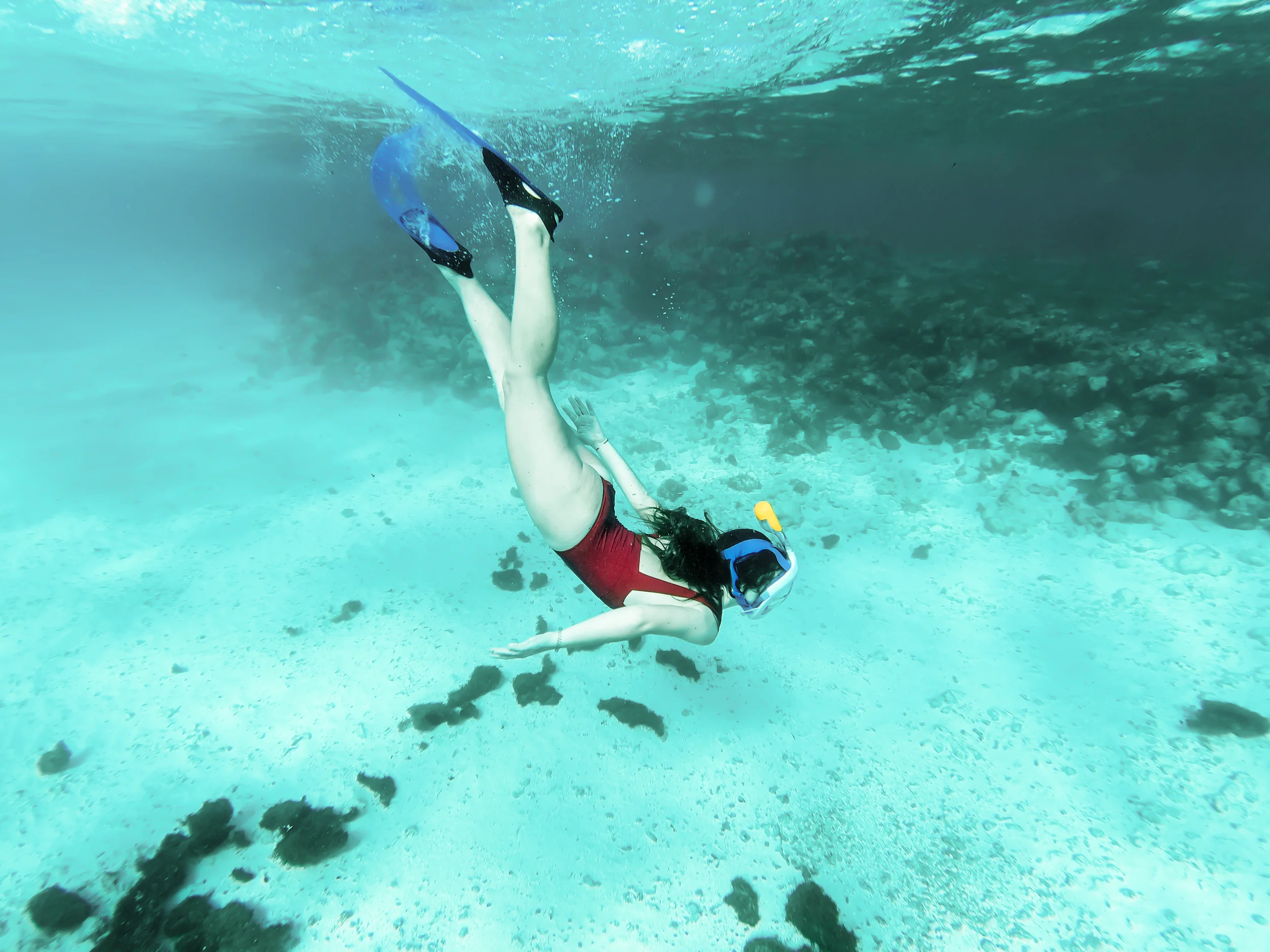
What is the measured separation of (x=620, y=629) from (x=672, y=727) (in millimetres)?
2356

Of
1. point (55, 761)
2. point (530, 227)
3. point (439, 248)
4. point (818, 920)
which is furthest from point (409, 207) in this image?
point (818, 920)

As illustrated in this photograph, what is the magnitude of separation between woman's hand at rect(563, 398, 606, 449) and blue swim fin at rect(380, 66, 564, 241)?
1.46 m

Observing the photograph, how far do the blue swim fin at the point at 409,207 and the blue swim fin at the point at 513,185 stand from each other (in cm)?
58

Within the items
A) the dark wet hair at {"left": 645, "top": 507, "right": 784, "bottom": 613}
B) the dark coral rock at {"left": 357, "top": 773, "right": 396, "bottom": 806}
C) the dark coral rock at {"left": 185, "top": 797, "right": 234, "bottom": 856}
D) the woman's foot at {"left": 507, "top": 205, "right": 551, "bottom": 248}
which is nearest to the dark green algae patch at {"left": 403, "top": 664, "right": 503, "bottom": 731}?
the dark coral rock at {"left": 357, "top": 773, "right": 396, "bottom": 806}

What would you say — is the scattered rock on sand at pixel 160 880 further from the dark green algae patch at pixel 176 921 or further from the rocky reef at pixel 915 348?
the rocky reef at pixel 915 348

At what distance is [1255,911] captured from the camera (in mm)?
3320

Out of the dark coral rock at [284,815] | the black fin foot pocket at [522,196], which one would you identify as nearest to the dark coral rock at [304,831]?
the dark coral rock at [284,815]

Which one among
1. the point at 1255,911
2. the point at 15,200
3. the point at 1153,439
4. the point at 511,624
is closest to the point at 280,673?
the point at 511,624

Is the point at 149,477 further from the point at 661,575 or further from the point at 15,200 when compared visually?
the point at 15,200

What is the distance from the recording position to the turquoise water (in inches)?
143

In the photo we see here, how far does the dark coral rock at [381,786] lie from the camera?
13.6 feet

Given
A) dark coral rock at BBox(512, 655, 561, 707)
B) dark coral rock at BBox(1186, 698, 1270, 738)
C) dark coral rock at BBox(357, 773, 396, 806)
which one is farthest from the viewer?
dark coral rock at BBox(512, 655, 561, 707)

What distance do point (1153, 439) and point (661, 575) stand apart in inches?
339

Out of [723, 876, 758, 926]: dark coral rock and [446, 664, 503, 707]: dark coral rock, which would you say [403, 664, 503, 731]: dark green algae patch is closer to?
[446, 664, 503, 707]: dark coral rock
